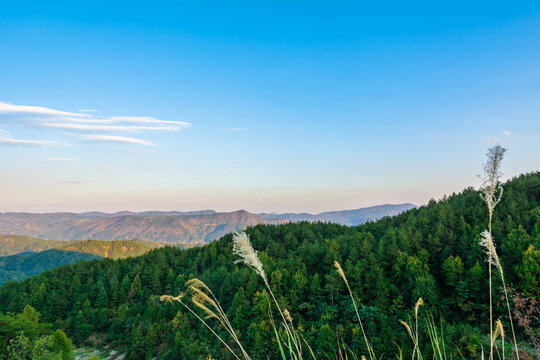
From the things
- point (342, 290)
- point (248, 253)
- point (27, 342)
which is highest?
point (248, 253)

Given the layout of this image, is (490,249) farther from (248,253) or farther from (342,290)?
(342,290)

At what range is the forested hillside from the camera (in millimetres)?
35688

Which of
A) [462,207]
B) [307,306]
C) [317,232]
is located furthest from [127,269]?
[462,207]

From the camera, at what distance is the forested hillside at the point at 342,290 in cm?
3569

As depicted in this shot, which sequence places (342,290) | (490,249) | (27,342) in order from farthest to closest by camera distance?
(342,290), (27,342), (490,249)

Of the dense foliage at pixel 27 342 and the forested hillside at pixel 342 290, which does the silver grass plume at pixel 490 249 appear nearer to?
the forested hillside at pixel 342 290

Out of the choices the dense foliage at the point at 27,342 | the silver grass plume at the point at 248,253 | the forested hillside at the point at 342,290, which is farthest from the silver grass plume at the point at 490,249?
→ the dense foliage at the point at 27,342

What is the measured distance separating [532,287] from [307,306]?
26.6 metres

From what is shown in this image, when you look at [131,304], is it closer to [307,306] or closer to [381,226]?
[307,306]

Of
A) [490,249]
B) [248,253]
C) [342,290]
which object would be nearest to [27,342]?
[342,290]

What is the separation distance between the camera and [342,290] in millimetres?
46312

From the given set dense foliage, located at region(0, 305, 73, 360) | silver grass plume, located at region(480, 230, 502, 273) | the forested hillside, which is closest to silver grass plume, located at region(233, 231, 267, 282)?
silver grass plume, located at region(480, 230, 502, 273)

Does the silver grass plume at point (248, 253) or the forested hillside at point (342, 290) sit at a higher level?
the silver grass plume at point (248, 253)

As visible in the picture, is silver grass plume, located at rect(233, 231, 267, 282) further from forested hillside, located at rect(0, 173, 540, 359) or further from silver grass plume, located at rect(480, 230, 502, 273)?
forested hillside, located at rect(0, 173, 540, 359)
